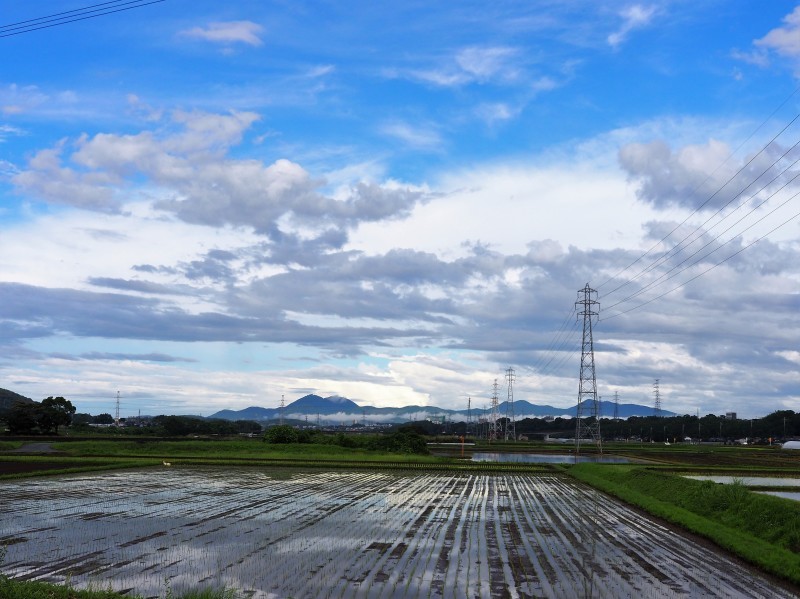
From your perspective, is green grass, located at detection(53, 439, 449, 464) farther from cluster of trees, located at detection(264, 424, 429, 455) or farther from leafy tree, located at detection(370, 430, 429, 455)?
leafy tree, located at detection(370, 430, 429, 455)

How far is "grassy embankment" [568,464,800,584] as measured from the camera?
16.6m

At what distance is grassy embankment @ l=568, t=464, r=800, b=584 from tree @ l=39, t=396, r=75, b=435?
81.9 metres

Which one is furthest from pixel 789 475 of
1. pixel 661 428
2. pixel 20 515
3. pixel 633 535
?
pixel 661 428

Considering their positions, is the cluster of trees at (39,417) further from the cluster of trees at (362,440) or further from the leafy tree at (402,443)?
the leafy tree at (402,443)

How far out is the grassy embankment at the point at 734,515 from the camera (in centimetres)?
1661

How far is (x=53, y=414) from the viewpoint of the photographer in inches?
3708

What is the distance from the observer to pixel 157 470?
43438mm

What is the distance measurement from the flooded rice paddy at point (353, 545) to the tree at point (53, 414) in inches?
2723

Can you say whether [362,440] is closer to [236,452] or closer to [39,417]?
[236,452]

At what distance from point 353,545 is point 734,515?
12019mm

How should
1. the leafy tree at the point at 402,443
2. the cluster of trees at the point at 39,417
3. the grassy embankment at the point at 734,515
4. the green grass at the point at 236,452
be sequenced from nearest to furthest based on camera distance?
the grassy embankment at the point at 734,515 < the green grass at the point at 236,452 < the leafy tree at the point at 402,443 < the cluster of trees at the point at 39,417

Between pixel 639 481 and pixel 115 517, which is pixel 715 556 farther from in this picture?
pixel 639 481

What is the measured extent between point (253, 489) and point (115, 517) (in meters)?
10.6

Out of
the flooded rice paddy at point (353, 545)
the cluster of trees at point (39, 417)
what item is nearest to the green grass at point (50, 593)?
the flooded rice paddy at point (353, 545)
